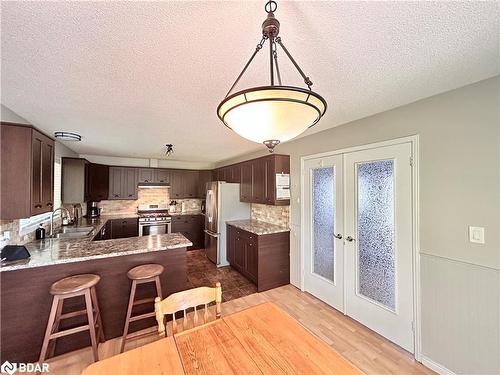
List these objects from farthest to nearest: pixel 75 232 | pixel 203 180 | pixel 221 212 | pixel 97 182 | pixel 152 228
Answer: pixel 203 180, pixel 152 228, pixel 97 182, pixel 221 212, pixel 75 232

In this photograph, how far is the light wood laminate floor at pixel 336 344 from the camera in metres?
1.92

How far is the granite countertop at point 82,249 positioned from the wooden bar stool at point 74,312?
0.67 feet

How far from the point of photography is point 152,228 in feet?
17.1

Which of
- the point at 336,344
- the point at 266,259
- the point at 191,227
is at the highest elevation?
the point at 191,227

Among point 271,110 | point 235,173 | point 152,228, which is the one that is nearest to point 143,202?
point 152,228

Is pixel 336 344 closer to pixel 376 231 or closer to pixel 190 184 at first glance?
pixel 376 231

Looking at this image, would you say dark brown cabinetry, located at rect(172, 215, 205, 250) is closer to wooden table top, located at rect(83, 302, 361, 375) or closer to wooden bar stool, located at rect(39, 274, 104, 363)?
wooden bar stool, located at rect(39, 274, 104, 363)

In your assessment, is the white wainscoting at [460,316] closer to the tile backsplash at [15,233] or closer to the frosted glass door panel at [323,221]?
the frosted glass door panel at [323,221]

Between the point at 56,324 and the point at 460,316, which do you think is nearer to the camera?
the point at 460,316

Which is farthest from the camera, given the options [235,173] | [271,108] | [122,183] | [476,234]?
[122,183]

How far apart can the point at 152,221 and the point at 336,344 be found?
453cm

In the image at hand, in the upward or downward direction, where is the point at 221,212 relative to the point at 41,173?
downward

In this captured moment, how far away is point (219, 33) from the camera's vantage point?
1.16 metres

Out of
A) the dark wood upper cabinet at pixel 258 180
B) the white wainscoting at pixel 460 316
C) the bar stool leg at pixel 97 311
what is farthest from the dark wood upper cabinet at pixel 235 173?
the white wainscoting at pixel 460 316
